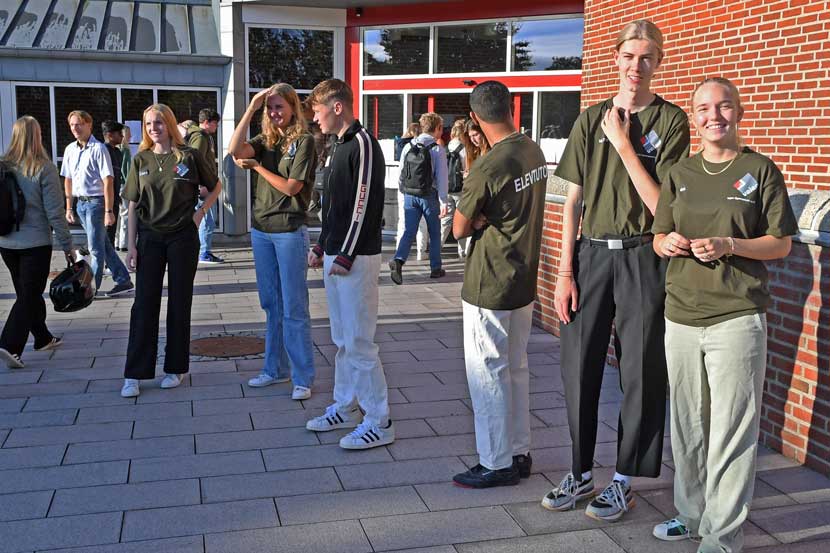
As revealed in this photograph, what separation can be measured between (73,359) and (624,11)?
5.36 metres

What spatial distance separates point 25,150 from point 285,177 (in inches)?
93.7

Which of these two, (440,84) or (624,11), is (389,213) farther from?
(624,11)

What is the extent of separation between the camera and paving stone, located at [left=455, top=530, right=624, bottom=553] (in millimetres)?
3732

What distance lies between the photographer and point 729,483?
3.57 meters

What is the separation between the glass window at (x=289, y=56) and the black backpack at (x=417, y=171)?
184 inches

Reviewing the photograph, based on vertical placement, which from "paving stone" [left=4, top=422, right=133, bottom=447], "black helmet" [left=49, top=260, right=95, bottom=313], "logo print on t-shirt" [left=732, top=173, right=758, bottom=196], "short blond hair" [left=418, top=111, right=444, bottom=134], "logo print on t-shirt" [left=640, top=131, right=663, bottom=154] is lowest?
"paving stone" [left=4, top=422, right=133, bottom=447]

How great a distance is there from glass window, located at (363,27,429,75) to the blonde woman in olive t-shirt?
1118 centimetres

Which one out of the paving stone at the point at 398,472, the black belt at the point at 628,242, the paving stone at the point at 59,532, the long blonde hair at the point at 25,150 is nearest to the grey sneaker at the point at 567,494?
the paving stone at the point at 398,472

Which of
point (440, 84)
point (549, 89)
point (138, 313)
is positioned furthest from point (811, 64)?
point (440, 84)

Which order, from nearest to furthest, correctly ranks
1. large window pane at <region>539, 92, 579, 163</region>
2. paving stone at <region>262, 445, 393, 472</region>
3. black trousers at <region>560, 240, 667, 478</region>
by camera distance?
black trousers at <region>560, 240, 667, 478</region> → paving stone at <region>262, 445, 393, 472</region> → large window pane at <region>539, 92, 579, 163</region>

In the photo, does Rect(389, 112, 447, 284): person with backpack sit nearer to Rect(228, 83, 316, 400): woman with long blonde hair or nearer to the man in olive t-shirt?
Rect(228, 83, 316, 400): woman with long blonde hair

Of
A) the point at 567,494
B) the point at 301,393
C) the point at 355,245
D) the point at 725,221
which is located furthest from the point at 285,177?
the point at 725,221

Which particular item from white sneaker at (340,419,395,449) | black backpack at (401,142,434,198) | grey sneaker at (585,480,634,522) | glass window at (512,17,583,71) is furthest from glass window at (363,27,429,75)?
grey sneaker at (585,480,634,522)

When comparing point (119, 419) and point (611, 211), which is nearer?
point (611, 211)
